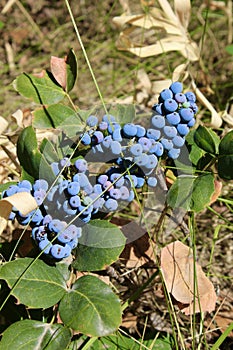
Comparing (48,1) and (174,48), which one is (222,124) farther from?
(48,1)

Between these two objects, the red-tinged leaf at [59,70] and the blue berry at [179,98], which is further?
the red-tinged leaf at [59,70]

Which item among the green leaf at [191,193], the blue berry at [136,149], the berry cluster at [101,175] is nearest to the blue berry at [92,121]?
the berry cluster at [101,175]

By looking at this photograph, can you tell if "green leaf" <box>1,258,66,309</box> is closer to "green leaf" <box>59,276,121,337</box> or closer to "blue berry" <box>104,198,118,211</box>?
"green leaf" <box>59,276,121,337</box>

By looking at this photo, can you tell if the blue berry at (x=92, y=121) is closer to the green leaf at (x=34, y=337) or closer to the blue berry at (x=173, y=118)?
the blue berry at (x=173, y=118)

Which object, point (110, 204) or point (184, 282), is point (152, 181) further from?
point (184, 282)

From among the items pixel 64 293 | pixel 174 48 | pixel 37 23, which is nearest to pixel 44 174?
pixel 64 293

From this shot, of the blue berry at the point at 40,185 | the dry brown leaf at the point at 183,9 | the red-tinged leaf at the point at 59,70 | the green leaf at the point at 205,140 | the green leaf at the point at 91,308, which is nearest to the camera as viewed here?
the green leaf at the point at 91,308
